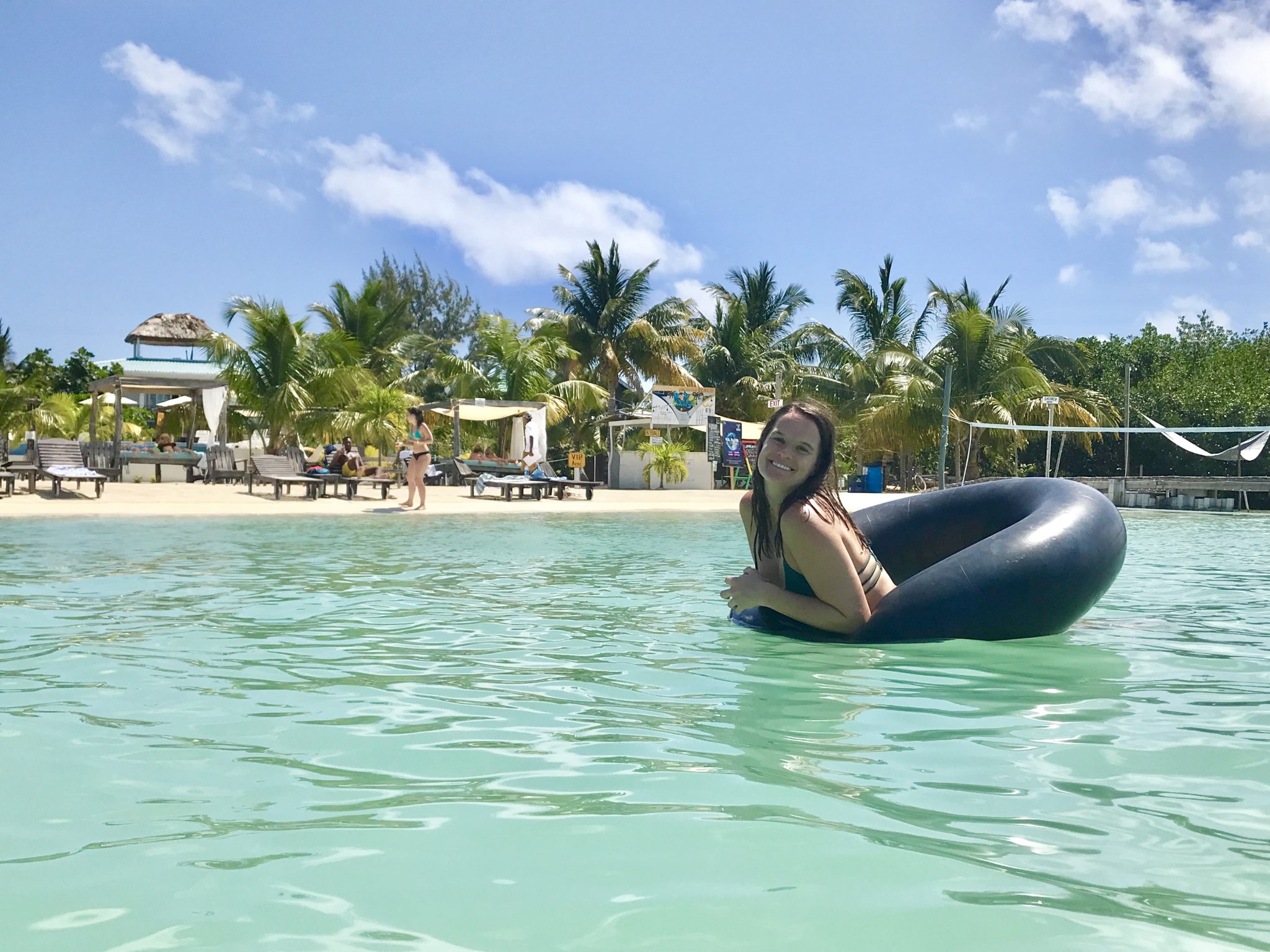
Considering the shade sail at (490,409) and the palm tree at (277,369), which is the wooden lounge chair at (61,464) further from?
the shade sail at (490,409)

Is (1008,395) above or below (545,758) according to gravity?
above

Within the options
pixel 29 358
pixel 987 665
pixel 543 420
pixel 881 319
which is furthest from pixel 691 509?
pixel 29 358

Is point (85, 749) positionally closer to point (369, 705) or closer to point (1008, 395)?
point (369, 705)

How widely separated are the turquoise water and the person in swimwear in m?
0.25

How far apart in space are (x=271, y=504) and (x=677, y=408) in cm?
1493

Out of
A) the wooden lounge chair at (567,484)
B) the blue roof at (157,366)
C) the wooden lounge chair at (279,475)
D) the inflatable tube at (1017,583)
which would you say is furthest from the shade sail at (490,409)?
the inflatable tube at (1017,583)

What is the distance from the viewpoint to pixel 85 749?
9.83 feet

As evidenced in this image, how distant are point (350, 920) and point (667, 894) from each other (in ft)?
1.84

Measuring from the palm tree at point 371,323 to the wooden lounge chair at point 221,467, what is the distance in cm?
1089

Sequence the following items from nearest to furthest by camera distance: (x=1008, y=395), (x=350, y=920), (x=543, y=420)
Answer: (x=350, y=920) < (x=543, y=420) < (x=1008, y=395)

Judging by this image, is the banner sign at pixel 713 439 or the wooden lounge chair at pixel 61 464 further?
the banner sign at pixel 713 439

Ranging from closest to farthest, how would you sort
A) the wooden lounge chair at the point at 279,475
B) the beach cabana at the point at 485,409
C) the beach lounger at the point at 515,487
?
1. the wooden lounge chair at the point at 279,475
2. the beach lounger at the point at 515,487
3. the beach cabana at the point at 485,409

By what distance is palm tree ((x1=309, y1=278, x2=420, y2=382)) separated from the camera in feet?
116

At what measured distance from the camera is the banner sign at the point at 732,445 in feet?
93.7
